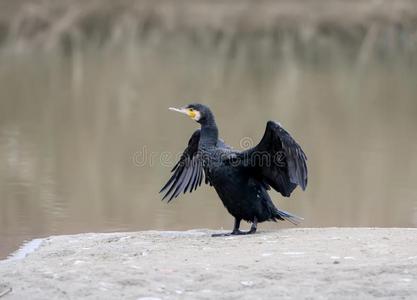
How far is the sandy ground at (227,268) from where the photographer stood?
5.61 metres

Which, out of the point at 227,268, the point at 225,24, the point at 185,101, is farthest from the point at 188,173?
the point at 225,24

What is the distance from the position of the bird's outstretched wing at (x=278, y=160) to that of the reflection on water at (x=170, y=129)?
223 cm

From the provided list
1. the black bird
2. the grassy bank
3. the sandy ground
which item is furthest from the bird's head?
the grassy bank

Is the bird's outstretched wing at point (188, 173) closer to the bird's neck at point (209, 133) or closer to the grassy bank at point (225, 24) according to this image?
the bird's neck at point (209, 133)

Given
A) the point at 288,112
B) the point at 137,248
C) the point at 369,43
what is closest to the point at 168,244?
the point at 137,248

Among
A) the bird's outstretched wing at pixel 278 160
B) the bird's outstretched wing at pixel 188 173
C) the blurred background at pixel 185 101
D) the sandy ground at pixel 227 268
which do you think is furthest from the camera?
the blurred background at pixel 185 101

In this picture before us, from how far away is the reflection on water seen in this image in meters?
10.9

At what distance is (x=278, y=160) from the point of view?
24.6 ft

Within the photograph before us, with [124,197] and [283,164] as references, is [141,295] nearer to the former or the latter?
[283,164]

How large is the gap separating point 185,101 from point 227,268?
13.1 m

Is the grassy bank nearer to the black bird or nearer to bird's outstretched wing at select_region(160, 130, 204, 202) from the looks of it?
bird's outstretched wing at select_region(160, 130, 204, 202)

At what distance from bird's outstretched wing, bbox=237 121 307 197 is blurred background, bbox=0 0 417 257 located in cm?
220

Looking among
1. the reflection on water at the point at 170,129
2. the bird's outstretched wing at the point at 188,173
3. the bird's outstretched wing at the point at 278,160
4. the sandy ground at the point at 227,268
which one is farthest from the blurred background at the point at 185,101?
the bird's outstretched wing at the point at 278,160

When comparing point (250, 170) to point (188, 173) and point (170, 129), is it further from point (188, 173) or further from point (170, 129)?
point (170, 129)
